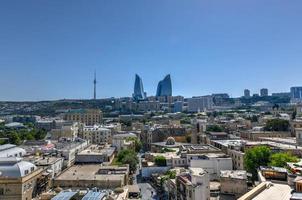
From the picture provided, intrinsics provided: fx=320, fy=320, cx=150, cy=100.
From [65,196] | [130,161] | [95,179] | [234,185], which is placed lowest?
[130,161]

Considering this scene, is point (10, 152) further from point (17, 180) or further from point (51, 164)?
point (17, 180)

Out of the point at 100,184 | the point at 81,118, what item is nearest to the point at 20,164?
the point at 100,184

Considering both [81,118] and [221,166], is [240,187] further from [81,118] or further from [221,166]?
[81,118]

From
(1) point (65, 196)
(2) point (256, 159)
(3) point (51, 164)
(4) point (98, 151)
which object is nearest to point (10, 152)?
(3) point (51, 164)

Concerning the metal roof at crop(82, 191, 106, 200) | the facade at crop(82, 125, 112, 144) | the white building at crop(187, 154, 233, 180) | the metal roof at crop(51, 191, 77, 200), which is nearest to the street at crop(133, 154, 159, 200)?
the white building at crop(187, 154, 233, 180)

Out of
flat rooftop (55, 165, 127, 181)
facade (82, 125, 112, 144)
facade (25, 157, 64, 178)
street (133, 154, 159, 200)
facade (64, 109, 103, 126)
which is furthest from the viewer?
facade (64, 109, 103, 126)

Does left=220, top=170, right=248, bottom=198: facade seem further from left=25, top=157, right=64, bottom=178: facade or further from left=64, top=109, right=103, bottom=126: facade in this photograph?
left=64, top=109, right=103, bottom=126: facade

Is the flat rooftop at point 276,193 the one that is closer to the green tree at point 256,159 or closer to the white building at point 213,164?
the green tree at point 256,159

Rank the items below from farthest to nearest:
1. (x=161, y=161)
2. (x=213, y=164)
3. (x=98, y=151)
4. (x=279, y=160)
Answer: (x=98, y=151), (x=161, y=161), (x=213, y=164), (x=279, y=160)

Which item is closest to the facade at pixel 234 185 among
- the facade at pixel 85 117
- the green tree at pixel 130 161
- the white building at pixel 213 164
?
the white building at pixel 213 164

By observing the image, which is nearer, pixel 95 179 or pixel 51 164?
pixel 95 179

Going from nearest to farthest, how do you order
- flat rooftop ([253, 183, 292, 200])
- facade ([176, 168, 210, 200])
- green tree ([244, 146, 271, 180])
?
flat rooftop ([253, 183, 292, 200]), facade ([176, 168, 210, 200]), green tree ([244, 146, 271, 180])
